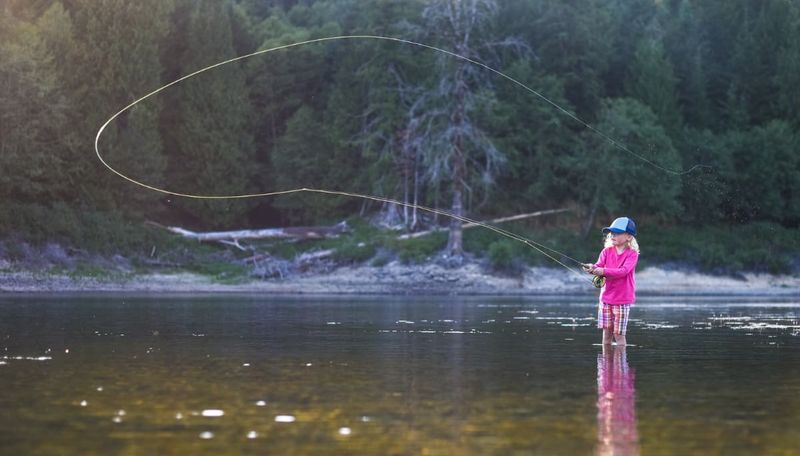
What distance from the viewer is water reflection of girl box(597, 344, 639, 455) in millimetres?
8904

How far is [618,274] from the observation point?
17.1 metres

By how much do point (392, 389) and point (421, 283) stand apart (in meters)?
39.4

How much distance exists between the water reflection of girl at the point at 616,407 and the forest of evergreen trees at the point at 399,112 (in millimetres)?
37142

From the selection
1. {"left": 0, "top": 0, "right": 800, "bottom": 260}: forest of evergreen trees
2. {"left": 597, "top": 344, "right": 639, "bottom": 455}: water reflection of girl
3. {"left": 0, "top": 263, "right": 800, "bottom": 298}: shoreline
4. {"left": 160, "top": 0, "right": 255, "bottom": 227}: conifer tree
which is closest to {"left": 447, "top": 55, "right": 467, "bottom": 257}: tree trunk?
{"left": 0, "top": 0, "right": 800, "bottom": 260}: forest of evergreen trees

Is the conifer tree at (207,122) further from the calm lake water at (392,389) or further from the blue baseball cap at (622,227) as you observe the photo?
the blue baseball cap at (622,227)

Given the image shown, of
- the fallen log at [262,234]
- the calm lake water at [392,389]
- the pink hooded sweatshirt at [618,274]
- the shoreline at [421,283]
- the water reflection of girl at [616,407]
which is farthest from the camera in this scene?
the fallen log at [262,234]

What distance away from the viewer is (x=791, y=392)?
12.3 meters

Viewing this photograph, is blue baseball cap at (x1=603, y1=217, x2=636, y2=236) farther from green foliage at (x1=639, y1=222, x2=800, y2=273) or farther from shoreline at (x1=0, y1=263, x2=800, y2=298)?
green foliage at (x1=639, y1=222, x2=800, y2=273)

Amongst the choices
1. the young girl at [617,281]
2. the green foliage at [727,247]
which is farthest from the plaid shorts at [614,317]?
the green foliage at [727,247]

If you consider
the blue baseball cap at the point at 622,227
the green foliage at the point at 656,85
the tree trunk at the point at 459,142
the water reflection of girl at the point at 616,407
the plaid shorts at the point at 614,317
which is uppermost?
the green foliage at the point at 656,85

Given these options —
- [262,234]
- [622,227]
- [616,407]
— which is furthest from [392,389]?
[262,234]

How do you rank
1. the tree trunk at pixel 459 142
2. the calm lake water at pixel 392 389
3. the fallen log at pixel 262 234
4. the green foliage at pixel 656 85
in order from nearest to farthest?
the calm lake water at pixel 392 389 < the tree trunk at pixel 459 142 < the fallen log at pixel 262 234 < the green foliage at pixel 656 85

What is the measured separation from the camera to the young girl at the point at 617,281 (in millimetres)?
17125

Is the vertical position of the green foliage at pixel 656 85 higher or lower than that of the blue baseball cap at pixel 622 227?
higher
